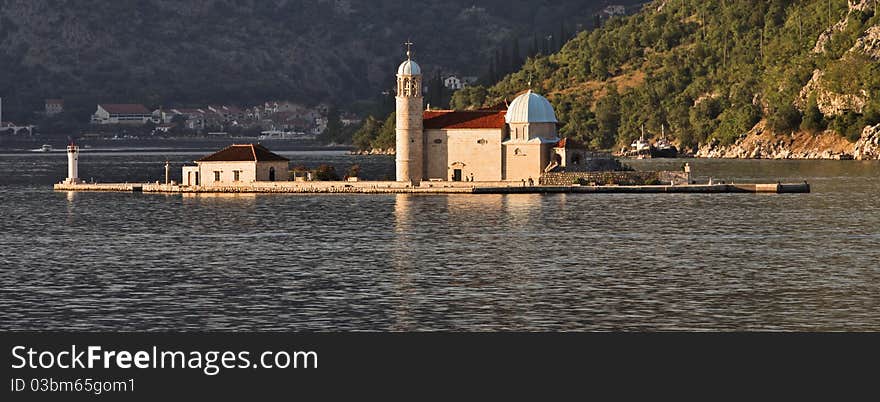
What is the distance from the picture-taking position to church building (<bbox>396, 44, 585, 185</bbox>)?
153 meters

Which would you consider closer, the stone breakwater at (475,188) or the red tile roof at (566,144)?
the stone breakwater at (475,188)

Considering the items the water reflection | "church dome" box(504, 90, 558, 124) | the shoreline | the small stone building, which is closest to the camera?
the water reflection

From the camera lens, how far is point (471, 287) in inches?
3007

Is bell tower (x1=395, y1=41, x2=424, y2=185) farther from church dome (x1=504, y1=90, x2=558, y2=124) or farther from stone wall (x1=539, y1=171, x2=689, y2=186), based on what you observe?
stone wall (x1=539, y1=171, x2=689, y2=186)

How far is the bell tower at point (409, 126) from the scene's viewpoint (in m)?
153

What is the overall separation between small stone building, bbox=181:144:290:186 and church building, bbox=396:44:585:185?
13785 mm

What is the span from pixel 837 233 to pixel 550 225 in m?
19.2

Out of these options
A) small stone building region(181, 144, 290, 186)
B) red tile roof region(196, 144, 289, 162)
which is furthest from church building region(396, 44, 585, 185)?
red tile roof region(196, 144, 289, 162)

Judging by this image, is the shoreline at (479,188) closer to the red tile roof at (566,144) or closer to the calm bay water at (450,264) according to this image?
the red tile roof at (566,144)

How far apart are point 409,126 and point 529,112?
35.4ft

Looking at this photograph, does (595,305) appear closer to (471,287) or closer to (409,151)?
(471,287)

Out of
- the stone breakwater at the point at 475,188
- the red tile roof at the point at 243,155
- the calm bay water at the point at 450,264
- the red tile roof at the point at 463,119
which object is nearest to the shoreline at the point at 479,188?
the stone breakwater at the point at 475,188

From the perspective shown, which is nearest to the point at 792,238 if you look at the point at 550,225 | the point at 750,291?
the point at 550,225

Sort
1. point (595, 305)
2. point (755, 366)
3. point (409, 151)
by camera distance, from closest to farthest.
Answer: point (755, 366), point (595, 305), point (409, 151)
